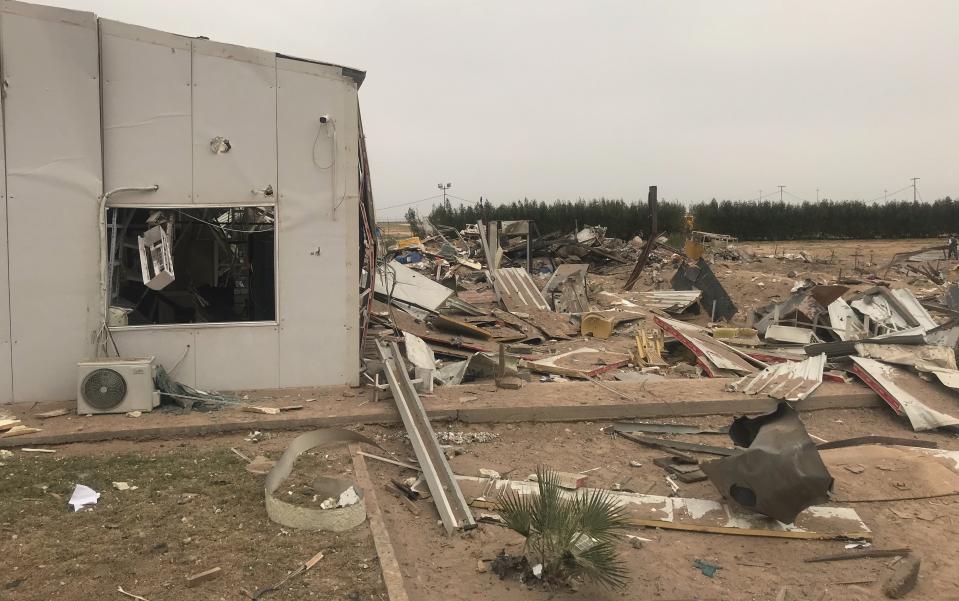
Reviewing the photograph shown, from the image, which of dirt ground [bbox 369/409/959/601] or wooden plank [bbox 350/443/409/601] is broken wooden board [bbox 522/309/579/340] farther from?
wooden plank [bbox 350/443/409/601]

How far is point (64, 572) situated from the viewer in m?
3.74

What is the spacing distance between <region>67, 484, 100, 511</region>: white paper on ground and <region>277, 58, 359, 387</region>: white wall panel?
2742mm

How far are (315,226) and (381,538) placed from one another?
13.4 feet

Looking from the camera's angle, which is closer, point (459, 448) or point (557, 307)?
point (459, 448)

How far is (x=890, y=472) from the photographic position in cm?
606

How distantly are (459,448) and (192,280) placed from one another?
634cm

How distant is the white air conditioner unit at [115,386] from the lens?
648 cm

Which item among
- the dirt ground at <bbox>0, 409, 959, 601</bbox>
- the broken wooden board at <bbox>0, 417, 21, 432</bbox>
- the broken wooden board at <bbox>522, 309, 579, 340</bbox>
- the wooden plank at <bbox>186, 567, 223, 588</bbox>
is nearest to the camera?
the wooden plank at <bbox>186, 567, 223, 588</bbox>

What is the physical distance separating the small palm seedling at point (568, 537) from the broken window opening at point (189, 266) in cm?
448

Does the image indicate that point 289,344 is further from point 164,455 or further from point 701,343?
point 701,343

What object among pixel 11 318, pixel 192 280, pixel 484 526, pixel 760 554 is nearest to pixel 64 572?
pixel 484 526

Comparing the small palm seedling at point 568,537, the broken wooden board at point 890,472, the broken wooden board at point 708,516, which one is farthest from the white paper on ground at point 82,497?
the broken wooden board at point 890,472

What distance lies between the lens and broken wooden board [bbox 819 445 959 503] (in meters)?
5.75

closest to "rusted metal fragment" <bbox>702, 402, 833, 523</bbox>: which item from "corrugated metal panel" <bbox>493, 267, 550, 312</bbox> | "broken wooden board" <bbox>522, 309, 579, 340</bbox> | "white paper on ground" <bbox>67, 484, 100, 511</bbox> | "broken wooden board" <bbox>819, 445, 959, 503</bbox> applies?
"broken wooden board" <bbox>819, 445, 959, 503</bbox>
